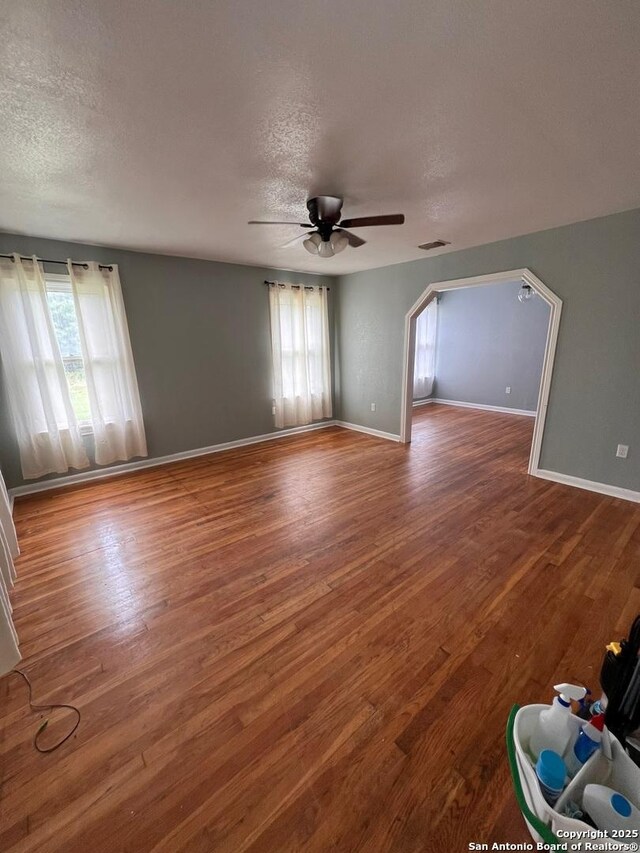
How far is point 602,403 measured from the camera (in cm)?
309

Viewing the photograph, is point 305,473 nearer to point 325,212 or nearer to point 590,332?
point 325,212

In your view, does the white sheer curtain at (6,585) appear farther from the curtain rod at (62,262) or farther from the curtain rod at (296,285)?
the curtain rod at (296,285)

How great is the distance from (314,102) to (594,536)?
3.31m

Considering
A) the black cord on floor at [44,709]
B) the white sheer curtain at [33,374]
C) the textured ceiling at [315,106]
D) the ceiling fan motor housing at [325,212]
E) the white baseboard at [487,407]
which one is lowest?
the black cord on floor at [44,709]

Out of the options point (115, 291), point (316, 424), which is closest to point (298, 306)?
point (316, 424)

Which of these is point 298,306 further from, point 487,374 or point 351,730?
point 351,730

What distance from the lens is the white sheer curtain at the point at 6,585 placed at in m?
1.54

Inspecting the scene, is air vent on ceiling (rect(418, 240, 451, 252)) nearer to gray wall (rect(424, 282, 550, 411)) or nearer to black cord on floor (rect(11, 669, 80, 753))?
gray wall (rect(424, 282, 550, 411))

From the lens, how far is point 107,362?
12.0ft

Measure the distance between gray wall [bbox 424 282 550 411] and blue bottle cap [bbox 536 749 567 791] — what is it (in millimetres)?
6057

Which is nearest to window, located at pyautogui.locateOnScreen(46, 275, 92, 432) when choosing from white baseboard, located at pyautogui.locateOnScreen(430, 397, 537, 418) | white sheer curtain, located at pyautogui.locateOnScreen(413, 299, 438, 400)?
white sheer curtain, located at pyautogui.locateOnScreen(413, 299, 438, 400)

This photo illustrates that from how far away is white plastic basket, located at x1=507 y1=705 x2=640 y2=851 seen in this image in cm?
85

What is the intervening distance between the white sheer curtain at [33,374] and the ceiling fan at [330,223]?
7.85ft

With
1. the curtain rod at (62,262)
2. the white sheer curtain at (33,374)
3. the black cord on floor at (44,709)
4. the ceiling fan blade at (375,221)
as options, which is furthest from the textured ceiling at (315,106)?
the black cord on floor at (44,709)
